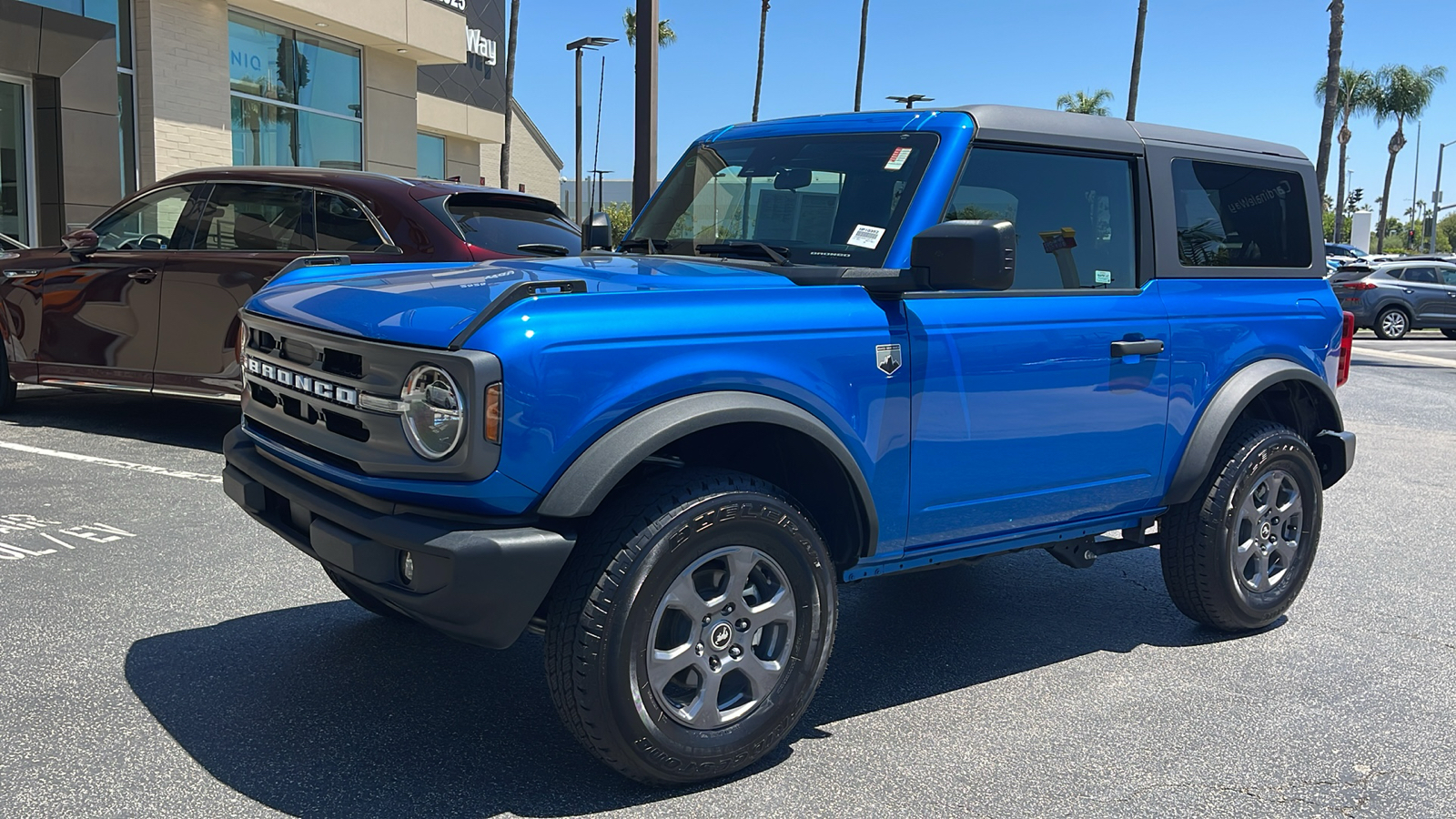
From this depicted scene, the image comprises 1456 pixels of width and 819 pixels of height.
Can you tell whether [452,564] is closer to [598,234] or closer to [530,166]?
[598,234]

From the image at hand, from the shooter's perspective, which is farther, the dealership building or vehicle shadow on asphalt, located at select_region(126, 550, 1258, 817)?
the dealership building

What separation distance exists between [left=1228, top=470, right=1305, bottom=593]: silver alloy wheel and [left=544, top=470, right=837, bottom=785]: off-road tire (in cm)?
214

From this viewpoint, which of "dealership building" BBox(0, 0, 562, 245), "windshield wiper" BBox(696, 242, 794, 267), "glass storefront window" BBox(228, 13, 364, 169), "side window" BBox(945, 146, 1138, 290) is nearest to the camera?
"windshield wiper" BBox(696, 242, 794, 267)

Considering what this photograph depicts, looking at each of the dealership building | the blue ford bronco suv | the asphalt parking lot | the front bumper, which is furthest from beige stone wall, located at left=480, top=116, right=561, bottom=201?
the front bumper

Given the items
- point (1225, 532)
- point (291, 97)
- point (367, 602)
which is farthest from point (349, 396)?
point (291, 97)

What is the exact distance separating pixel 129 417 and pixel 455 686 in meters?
6.31

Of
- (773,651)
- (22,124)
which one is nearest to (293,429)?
(773,651)

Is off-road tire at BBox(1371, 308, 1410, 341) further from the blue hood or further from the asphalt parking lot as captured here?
the blue hood

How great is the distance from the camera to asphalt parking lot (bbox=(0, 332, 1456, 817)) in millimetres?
3195

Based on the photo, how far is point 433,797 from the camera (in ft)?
10.2

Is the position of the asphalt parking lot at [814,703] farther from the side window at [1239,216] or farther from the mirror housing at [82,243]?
the mirror housing at [82,243]

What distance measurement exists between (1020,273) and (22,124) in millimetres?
15195

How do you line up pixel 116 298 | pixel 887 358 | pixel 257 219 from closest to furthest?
pixel 887 358 < pixel 257 219 < pixel 116 298

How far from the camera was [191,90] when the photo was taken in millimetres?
17672
